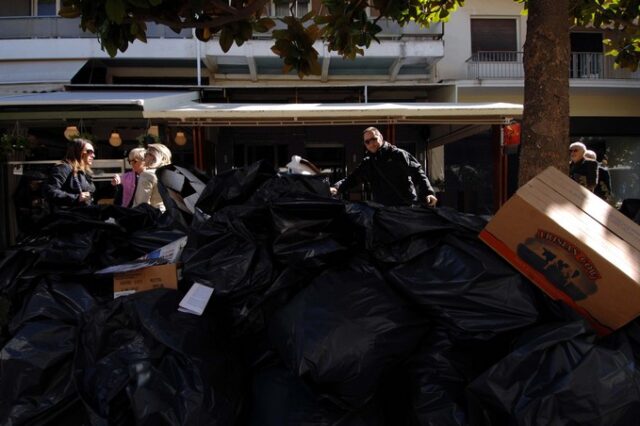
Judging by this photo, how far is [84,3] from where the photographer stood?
226 cm

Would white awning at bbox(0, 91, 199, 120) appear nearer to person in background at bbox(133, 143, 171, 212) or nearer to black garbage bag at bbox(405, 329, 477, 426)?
person in background at bbox(133, 143, 171, 212)

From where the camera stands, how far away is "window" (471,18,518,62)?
13281 mm

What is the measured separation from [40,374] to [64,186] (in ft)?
9.50

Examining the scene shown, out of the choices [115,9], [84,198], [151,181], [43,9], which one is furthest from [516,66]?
[115,9]

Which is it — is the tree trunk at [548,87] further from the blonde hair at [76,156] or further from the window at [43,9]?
the window at [43,9]

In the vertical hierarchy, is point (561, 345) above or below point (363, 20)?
below

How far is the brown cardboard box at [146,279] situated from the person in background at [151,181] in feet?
6.28

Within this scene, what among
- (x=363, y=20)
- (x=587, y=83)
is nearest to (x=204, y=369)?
(x=363, y=20)

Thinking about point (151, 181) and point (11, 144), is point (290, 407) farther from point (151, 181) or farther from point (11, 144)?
point (11, 144)

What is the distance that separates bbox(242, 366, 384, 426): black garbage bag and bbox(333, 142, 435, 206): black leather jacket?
3.20 meters

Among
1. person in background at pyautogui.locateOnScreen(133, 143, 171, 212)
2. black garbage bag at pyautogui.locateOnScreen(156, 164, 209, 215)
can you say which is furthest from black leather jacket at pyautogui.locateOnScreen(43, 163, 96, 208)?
black garbage bag at pyautogui.locateOnScreen(156, 164, 209, 215)

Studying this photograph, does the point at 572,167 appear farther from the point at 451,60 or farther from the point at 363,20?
the point at 451,60

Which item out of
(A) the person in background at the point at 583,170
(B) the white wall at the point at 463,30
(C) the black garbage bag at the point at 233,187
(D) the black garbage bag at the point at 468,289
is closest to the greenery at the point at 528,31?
(C) the black garbage bag at the point at 233,187

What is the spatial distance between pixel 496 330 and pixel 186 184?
1.74 metres
